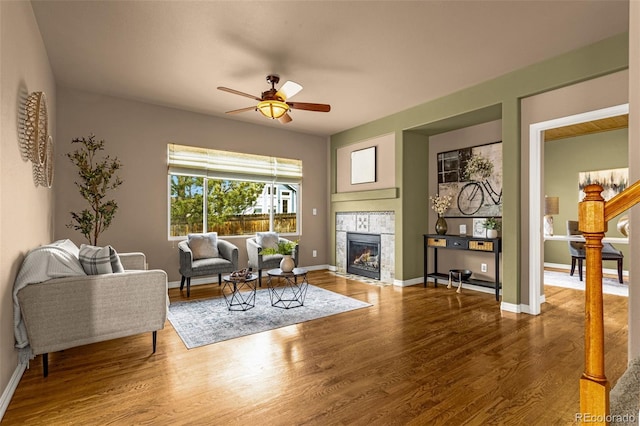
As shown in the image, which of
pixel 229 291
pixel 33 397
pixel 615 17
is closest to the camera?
pixel 33 397

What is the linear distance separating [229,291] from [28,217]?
108 inches

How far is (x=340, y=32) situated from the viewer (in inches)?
120

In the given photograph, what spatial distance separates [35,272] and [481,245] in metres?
4.87

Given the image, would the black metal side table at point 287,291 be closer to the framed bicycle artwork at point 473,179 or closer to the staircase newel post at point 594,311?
the framed bicycle artwork at point 473,179

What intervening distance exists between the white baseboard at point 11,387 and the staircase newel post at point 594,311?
3.00 metres

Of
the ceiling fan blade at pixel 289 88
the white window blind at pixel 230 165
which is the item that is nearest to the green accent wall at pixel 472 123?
the white window blind at pixel 230 165

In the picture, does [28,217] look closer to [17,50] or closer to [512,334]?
[17,50]

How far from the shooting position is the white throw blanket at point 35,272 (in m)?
2.26

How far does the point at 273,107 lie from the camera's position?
3576 mm

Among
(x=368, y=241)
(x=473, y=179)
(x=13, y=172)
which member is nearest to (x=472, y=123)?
(x=473, y=179)

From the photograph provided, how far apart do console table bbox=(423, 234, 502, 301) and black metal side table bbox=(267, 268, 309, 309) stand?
214cm

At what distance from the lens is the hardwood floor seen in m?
1.91

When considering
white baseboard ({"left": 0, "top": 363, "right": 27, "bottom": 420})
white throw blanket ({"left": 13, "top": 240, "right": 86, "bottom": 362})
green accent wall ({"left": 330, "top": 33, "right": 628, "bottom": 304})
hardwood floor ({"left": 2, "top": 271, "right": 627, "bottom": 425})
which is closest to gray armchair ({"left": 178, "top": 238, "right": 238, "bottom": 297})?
hardwood floor ({"left": 2, "top": 271, "right": 627, "bottom": 425})

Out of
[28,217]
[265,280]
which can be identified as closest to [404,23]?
[28,217]
